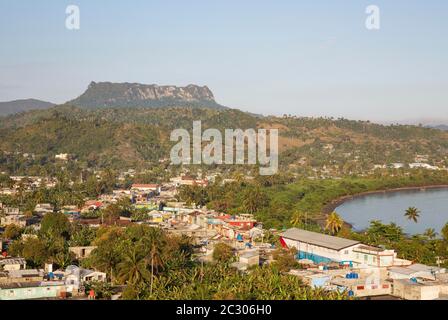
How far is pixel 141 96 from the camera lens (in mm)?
176000

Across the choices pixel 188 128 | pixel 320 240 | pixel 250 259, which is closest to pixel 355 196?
pixel 320 240

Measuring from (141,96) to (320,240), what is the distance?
16041cm

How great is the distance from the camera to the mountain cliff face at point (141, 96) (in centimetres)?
16765

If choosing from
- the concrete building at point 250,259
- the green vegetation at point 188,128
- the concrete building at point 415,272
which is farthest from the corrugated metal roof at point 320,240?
the green vegetation at point 188,128

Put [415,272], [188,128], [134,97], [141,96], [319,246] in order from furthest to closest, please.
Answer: [141,96] → [134,97] → [188,128] → [319,246] → [415,272]

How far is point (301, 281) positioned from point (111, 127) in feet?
168

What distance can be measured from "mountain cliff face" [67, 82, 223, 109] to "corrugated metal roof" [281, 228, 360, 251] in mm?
145053

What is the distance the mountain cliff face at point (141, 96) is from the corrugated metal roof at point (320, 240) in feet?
476

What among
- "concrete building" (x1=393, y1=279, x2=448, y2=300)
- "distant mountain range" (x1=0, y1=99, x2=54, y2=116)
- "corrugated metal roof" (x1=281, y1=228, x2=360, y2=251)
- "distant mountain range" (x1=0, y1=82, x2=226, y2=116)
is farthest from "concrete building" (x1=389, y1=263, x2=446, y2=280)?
"distant mountain range" (x1=0, y1=99, x2=54, y2=116)

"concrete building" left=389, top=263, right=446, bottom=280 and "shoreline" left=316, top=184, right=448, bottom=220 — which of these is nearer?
"concrete building" left=389, top=263, right=446, bottom=280

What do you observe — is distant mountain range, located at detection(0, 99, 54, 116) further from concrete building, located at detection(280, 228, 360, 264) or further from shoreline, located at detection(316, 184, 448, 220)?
concrete building, located at detection(280, 228, 360, 264)

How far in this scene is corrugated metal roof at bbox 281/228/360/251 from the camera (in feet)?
60.0

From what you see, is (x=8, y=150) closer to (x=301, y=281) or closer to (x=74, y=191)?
(x=74, y=191)

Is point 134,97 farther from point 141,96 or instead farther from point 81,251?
point 81,251
